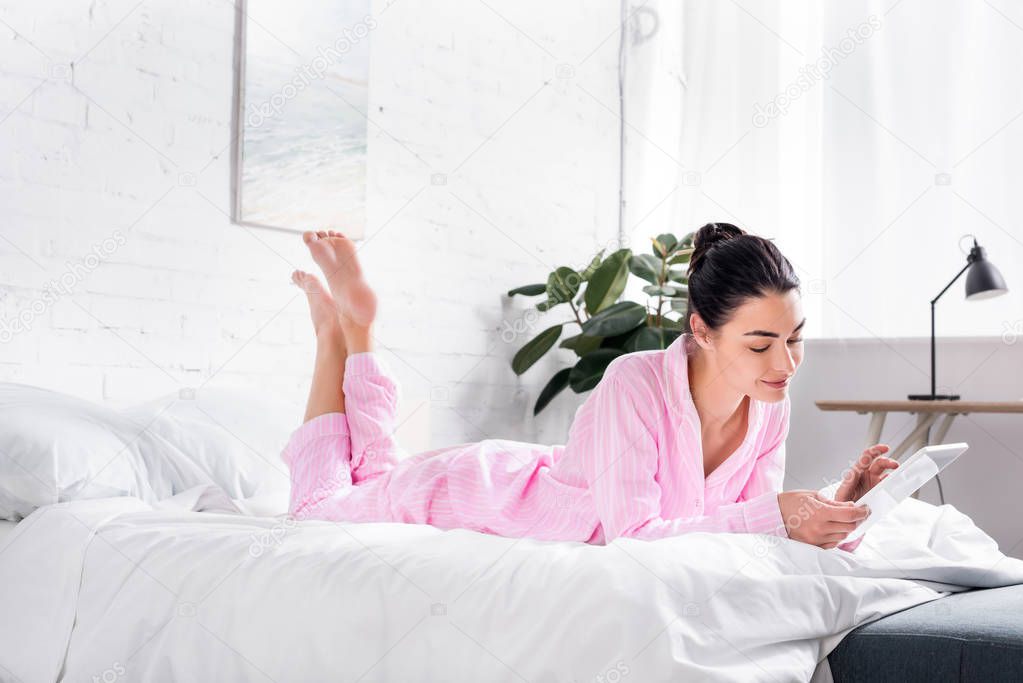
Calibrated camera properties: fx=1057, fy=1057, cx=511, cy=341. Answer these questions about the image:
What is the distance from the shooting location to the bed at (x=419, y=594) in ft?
3.89

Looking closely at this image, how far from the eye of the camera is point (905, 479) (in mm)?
1291

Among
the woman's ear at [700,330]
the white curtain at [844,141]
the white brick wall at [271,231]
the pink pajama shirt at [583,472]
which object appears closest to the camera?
the pink pajama shirt at [583,472]

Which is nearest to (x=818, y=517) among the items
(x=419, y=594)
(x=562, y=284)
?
(x=419, y=594)

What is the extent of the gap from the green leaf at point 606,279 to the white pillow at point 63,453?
5.60 ft

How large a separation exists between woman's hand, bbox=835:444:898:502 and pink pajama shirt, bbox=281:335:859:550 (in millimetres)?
145

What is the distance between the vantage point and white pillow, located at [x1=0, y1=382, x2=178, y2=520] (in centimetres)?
183

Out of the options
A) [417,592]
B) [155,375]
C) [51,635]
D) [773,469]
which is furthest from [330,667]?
[155,375]

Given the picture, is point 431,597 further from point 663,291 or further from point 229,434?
point 663,291

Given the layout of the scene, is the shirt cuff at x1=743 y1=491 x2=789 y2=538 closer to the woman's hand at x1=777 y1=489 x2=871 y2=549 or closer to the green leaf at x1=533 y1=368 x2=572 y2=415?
the woman's hand at x1=777 y1=489 x2=871 y2=549

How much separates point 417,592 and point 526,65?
2.69 meters

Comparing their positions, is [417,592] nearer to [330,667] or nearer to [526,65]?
[330,667]

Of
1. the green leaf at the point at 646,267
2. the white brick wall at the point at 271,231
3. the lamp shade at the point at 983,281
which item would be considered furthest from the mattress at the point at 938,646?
the green leaf at the point at 646,267

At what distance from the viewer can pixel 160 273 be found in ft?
8.27

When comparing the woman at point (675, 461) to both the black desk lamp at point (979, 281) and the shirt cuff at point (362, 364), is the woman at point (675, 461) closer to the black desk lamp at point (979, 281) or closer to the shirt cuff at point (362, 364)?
the shirt cuff at point (362, 364)
